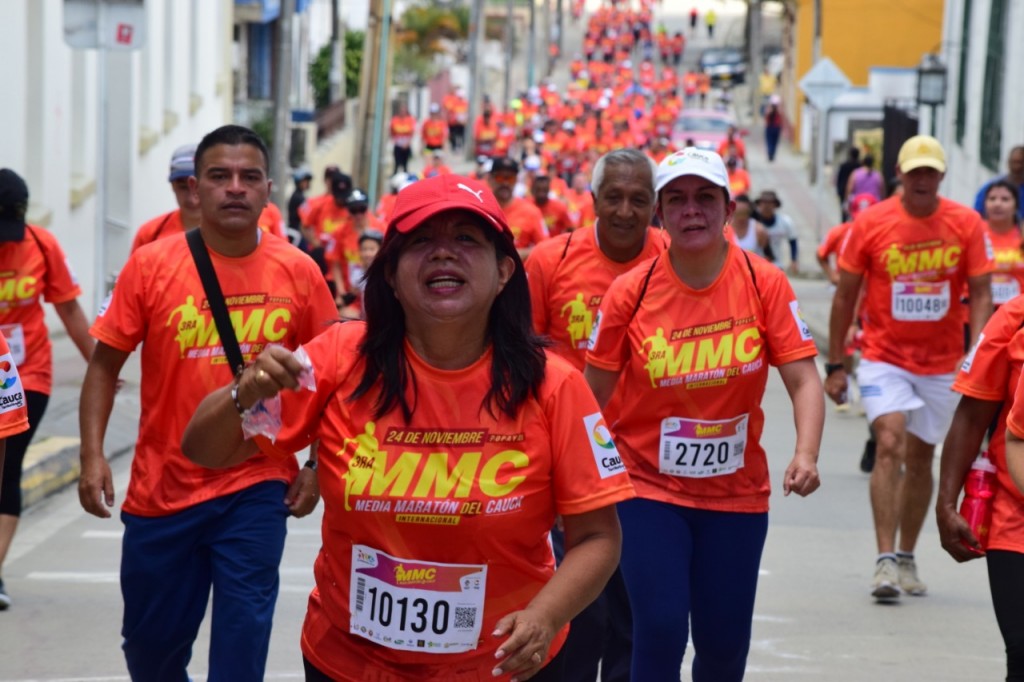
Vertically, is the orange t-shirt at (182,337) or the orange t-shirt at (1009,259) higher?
the orange t-shirt at (182,337)

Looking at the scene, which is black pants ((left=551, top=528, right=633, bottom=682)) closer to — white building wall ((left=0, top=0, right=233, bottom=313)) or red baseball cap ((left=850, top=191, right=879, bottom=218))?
white building wall ((left=0, top=0, right=233, bottom=313))

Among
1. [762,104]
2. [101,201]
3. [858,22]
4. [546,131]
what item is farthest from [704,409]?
[762,104]

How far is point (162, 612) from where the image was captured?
19.4 ft

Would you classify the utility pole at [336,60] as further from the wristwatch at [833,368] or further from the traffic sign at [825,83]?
the wristwatch at [833,368]

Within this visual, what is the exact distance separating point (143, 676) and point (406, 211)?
8.10 ft

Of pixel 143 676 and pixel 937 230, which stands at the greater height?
pixel 937 230

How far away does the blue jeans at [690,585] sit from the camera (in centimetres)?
596

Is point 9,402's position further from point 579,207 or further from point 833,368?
point 579,207

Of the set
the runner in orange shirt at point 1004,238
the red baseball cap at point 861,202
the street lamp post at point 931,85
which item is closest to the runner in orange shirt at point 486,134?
the street lamp post at point 931,85

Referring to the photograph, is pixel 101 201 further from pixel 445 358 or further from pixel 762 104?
pixel 762 104

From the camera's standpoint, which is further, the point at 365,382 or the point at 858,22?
the point at 858,22

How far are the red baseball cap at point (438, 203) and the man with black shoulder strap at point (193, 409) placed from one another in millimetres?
1866

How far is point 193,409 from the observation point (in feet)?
19.9

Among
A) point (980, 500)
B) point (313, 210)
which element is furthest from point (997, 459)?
point (313, 210)
